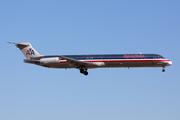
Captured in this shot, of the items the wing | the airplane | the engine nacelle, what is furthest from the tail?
the wing

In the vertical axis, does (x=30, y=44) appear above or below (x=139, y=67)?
above

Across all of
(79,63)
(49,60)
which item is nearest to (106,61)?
(79,63)

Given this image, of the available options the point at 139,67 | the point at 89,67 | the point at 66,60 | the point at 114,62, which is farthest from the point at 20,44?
the point at 139,67

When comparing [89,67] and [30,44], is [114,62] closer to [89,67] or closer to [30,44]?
[89,67]

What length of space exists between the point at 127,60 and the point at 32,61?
17926 millimetres

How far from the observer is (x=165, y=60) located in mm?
50469

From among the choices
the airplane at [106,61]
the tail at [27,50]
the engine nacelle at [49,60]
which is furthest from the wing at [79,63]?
the tail at [27,50]

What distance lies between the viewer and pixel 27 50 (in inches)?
2235

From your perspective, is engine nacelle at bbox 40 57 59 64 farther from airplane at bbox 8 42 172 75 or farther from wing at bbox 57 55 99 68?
wing at bbox 57 55 99 68

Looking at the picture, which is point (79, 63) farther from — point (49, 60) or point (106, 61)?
point (49, 60)

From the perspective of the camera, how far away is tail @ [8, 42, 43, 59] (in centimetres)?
5638

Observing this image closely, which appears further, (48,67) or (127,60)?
(48,67)

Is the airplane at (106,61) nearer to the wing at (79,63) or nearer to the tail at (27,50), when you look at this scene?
the wing at (79,63)

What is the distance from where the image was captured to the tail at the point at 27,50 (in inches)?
2219
